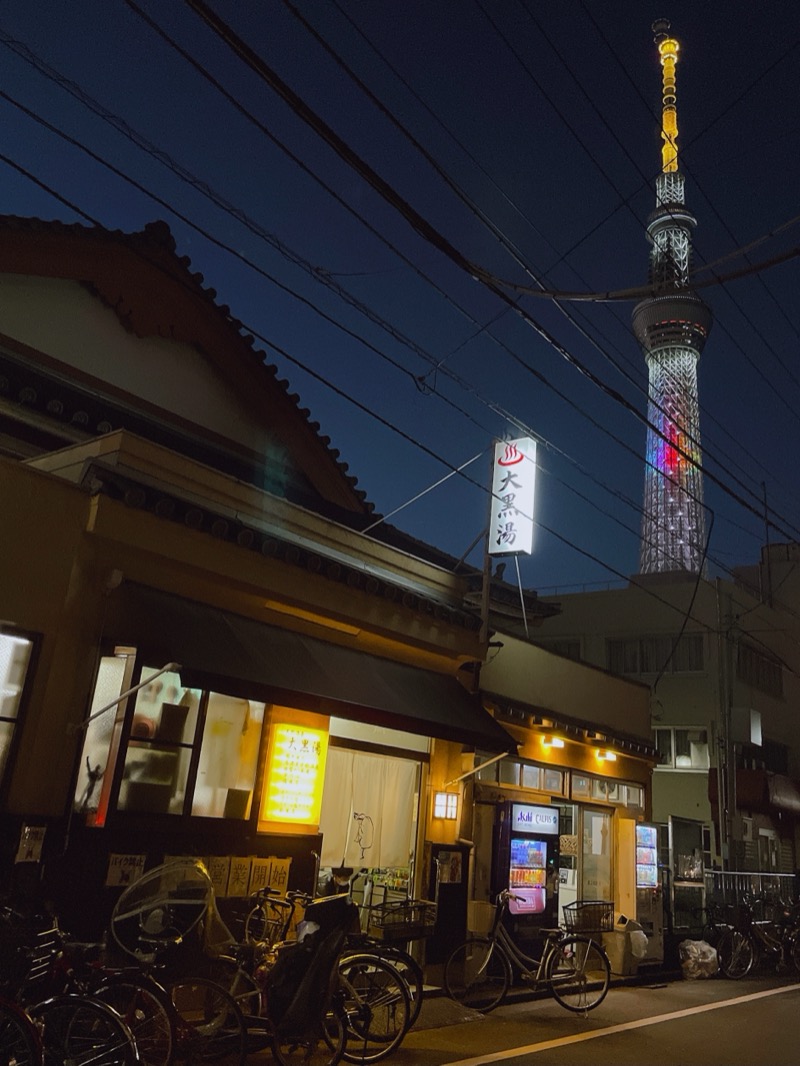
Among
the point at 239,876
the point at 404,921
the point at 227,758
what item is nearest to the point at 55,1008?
the point at 239,876

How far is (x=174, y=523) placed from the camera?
9.94 metres

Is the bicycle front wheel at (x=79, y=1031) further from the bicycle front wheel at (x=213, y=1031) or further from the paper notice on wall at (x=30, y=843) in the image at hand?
the paper notice on wall at (x=30, y=843)

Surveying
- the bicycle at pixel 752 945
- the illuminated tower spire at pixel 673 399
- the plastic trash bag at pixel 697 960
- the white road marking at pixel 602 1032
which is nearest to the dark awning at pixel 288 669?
the white road marking at pixel 602 1032

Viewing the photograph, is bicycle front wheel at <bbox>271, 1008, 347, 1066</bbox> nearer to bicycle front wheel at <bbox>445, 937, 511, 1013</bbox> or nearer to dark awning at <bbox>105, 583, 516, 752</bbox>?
bicycle front wheel at <bbox>445, 937, 511, 1013</bbox>

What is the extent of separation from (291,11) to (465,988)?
442 inches

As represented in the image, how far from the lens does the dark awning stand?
356 inches

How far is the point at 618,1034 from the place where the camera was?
10.1 metres

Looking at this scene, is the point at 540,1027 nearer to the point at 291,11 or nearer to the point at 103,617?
the point at 103,617

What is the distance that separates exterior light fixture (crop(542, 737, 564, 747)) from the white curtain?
3385mm

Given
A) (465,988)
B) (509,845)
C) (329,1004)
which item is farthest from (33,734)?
(509,845)

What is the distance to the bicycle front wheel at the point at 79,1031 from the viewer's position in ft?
19.8

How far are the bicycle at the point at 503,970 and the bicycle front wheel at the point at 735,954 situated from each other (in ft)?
18.6

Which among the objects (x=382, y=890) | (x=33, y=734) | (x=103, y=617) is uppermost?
(x=103, y=617)

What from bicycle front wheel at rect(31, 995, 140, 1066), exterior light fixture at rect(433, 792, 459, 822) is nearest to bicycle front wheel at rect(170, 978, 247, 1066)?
bicycle front wheel at rect(31, 995, 140, 1066)
